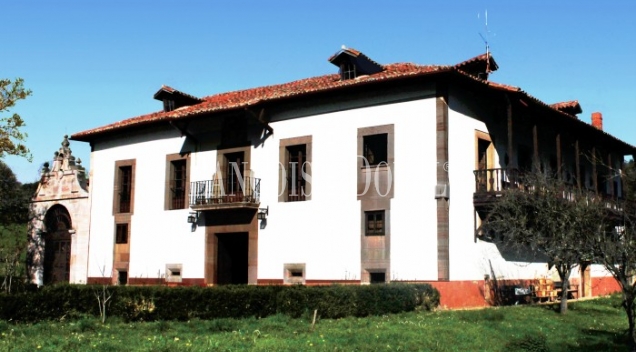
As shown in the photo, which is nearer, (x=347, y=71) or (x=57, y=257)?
(x=347, y=71)

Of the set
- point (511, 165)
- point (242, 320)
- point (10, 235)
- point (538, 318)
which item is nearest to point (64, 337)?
point (242, 320)

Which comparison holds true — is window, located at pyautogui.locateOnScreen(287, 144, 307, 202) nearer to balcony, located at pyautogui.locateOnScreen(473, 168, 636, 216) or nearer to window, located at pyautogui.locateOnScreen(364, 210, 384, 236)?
window, located at pyautogui.locateOnScreen(364, 210, 384, 236)

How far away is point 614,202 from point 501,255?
6.59 m

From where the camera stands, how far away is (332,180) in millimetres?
22828

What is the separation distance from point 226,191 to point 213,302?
9.05 meters

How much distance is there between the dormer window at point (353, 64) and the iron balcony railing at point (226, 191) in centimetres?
493

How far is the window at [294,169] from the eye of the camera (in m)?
23.5

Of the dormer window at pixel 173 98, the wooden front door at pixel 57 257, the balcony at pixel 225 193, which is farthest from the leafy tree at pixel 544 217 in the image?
the wooden front door at pixel 57 257

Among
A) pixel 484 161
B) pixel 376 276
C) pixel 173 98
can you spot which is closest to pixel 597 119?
pixel 484 161

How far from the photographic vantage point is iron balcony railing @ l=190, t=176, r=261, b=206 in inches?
966

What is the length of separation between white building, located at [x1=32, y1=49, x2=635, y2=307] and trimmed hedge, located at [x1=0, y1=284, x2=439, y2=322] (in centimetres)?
334

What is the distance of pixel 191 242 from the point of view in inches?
1030

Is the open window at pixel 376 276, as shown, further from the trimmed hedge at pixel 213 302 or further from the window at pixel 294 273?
the trimmed hedge at pixel 213 302

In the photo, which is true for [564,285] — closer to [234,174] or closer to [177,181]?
[234,174]
